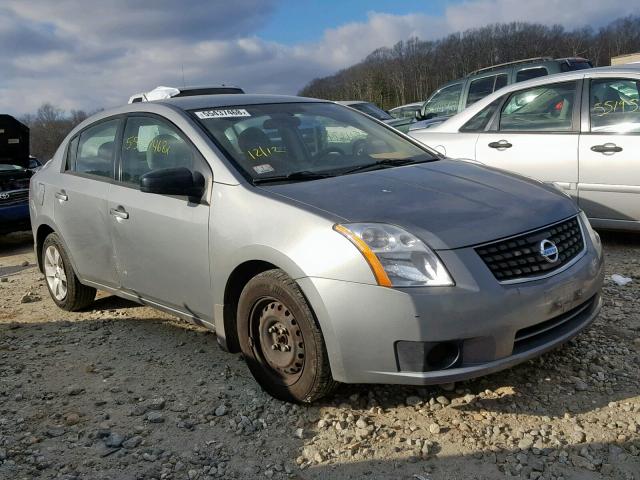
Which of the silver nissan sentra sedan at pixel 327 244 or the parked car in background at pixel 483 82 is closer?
the silver nissan sentra sedan at pixel 327 244

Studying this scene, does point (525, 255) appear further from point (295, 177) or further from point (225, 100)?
point (225, 100)

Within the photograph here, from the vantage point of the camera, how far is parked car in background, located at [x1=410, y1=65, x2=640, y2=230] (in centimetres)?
524

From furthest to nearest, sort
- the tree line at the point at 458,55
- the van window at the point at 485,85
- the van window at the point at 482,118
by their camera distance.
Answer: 1. the tree line at the point at 458,55
2. the van window at the point at 485,85
3. the van window at the point at 482,118

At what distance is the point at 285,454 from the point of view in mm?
2736

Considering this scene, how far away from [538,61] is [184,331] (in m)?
8.54

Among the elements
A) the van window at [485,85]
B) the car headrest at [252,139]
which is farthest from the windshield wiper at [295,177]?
the van window at [485,85]

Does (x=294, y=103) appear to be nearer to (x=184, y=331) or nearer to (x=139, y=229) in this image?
(x=139, y=229)

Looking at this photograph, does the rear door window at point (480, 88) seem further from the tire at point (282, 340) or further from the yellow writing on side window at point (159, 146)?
the tire at point (282, 340)

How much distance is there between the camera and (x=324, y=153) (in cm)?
374

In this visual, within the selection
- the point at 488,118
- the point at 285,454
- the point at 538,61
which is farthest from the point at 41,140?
the point at 285,454

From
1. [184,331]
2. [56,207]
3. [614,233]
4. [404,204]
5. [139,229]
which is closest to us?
[404,204]

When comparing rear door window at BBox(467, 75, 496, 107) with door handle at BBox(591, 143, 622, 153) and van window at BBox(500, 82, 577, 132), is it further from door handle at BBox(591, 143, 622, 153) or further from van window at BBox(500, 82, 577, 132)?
door handle at BBox(591, 143, 622, 153)

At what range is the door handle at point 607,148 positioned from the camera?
5.23m

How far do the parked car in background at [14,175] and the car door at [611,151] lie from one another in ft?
24.9
